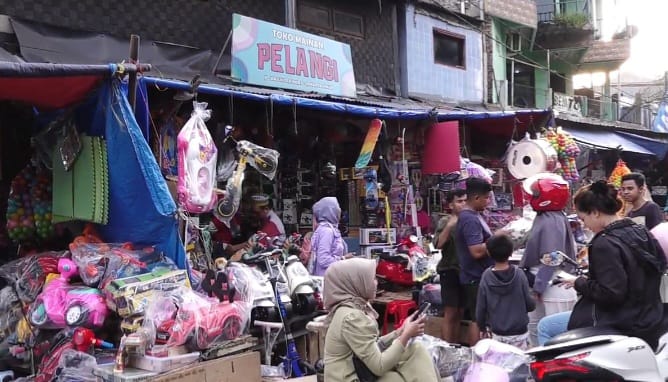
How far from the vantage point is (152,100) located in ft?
20.5

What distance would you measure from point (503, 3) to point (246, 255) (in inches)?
415

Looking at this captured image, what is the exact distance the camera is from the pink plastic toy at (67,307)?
4762mm

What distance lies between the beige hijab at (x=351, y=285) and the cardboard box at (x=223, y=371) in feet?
5.66

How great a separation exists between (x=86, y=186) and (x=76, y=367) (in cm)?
166

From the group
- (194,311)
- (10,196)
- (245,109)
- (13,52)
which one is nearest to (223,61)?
(245,109)

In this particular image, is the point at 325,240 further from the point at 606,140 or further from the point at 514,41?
the point at 514,41

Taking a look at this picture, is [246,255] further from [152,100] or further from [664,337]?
[664,337]

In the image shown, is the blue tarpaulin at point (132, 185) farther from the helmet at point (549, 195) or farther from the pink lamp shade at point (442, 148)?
the pink lamp shade at point (442, 148)

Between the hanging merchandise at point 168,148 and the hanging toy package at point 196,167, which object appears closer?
the hanging toy package at point 196,167

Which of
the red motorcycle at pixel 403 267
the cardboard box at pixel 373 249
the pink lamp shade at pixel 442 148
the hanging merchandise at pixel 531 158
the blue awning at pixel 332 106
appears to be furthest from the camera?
the hanging merchandise at pixel 531 158

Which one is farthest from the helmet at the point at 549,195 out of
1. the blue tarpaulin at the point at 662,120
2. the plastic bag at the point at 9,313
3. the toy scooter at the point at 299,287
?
the blue tarpaulin at the point at 662,120

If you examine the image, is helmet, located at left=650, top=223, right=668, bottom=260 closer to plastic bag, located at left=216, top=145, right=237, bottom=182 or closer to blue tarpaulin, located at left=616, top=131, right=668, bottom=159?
plastic bag, located at left=216, top=145, right=237, bottom=182

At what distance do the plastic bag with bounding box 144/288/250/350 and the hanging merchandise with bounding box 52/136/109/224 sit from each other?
46.8 inches

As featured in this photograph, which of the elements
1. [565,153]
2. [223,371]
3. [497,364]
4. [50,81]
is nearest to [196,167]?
[50,81]
